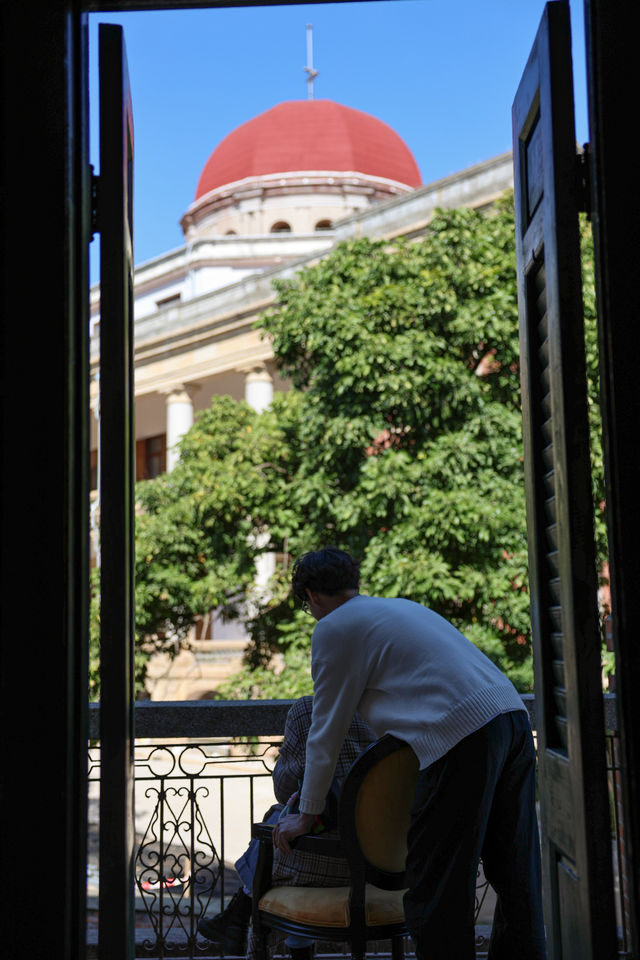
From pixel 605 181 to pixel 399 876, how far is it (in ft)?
5.77

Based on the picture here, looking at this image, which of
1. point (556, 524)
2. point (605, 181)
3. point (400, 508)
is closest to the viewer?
point (605, 181)

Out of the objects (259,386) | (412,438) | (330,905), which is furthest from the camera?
(259,386)

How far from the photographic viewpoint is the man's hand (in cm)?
271

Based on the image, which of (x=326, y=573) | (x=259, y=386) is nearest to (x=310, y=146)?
(x=259, y=386)

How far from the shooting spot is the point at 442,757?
2.60 metres

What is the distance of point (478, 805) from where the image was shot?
2607 millimetres

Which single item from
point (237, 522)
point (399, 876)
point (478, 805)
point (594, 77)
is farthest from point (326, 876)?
point (237, 522)

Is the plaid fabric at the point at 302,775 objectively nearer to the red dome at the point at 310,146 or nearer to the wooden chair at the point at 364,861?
the wooden chair at the point at 364,861

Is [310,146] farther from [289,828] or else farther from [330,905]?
[330,905]

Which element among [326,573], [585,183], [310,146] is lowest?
[326,573]

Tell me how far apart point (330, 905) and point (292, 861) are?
0.16m

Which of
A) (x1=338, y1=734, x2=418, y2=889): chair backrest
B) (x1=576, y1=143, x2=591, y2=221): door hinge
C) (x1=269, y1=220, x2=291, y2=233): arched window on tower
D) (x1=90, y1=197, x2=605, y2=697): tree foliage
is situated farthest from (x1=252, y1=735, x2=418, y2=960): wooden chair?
(x1=269, y1=220, x2=291, y2=233): arched window on tower

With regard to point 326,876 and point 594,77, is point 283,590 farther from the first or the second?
point 594,77

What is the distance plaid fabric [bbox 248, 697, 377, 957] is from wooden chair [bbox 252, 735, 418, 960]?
0.03m
